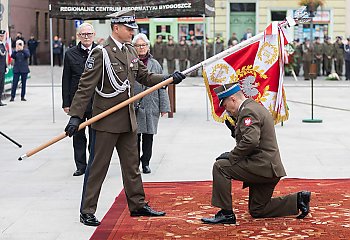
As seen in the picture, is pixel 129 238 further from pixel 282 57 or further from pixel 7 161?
pixel 7 161

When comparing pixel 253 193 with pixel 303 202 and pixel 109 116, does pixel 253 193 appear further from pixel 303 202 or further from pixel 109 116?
pixel 109 116

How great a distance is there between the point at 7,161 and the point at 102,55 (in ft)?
15.3

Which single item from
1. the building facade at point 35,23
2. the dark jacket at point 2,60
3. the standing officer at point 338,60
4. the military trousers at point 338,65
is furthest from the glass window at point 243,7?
the dark jacket at point 2,60

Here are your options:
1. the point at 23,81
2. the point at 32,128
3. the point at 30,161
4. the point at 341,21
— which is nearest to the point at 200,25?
the point at 341,21

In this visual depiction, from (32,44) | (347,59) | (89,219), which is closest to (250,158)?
(89,219)

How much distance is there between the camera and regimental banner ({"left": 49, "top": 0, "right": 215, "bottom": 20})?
16000mm

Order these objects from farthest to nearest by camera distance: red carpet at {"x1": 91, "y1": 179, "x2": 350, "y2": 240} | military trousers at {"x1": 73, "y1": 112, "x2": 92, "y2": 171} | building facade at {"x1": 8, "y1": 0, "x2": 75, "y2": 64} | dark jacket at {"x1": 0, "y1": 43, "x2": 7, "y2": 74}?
1. building facade at {"x1": 8, "y1": 0, "x2": 75, "y2": 64}
2. dark jacket at {"x1": 0, "y1": 43, "x2": 7, "y2": 74}
3. military trousers at {"x1": 73, "y1": 112, "x2": 92, "y2": 171}
4. red carpet at {"x1": 91, "y1": 179, "x2": 350, "y2": 240}

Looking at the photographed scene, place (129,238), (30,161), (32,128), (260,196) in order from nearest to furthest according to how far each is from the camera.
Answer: (129,238)
(260,196)
(30,161)
(32,128)

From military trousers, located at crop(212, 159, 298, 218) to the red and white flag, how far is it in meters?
1.85

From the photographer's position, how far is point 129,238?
7.16m

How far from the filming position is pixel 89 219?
25.3 ft

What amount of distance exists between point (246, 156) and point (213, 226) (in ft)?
2.26

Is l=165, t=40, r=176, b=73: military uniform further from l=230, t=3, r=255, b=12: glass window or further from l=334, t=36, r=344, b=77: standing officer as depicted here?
l=230, t=3, r=255, b=12: glass window

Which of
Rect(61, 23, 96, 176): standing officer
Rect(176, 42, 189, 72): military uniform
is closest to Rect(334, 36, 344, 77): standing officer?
Rect(176, 42, 189, 72): military uniform
